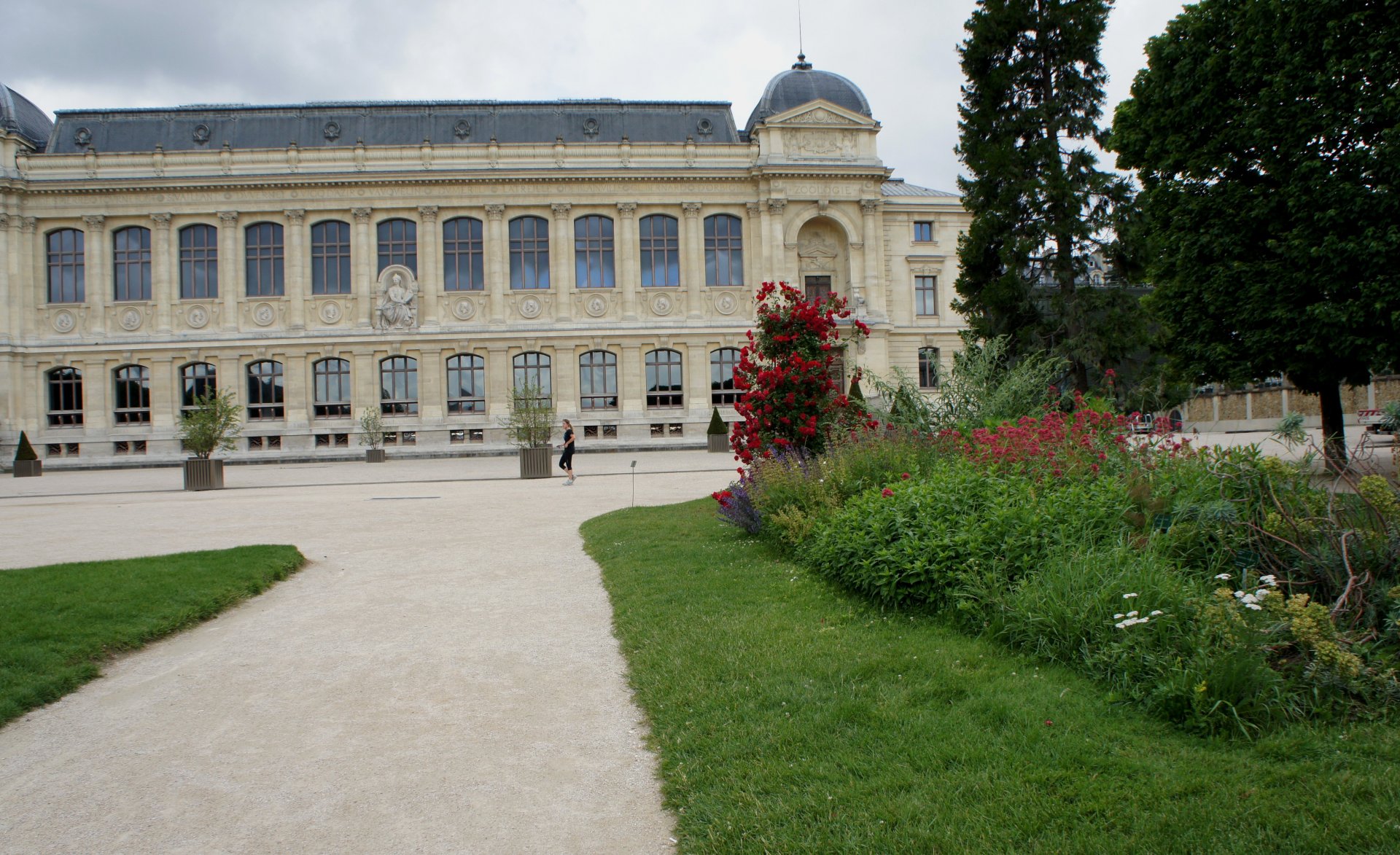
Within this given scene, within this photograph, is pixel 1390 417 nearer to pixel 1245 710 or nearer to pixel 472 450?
pixel 1245 710

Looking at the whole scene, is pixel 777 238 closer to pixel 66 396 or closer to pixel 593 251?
pixel 593 251

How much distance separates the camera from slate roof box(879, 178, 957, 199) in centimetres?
5150

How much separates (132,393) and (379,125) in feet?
63.8

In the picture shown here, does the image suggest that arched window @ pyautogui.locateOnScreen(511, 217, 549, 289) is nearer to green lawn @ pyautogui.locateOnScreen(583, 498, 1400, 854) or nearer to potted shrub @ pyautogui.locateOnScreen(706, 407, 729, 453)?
potted shrub @ pyautogui.locateOnScreen(706, 407, 729, 453)

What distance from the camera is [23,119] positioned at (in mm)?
47750

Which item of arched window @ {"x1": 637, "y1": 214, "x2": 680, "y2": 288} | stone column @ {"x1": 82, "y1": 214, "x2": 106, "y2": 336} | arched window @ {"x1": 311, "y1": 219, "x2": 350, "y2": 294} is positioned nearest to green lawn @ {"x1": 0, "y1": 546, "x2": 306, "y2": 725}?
arched window @ {"x1": 637, "y1": 214, "x2": 680, "y2": 288}

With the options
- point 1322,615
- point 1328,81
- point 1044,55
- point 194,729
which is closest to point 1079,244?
point 1044,55

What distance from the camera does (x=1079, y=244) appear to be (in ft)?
85.2

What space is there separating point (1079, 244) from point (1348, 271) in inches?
403

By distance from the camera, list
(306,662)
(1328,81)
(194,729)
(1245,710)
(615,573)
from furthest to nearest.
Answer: (1328,81), (615,573), (306,662), (194,729), (1245,710)

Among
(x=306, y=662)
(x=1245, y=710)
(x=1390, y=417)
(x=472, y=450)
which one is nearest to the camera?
(x=1245, y=710)

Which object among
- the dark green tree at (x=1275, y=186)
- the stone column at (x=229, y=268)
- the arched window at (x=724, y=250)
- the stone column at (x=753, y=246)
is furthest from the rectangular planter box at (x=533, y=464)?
the stone column at (x=229, y=268)

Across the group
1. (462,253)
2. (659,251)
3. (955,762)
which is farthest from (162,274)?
(955,762)

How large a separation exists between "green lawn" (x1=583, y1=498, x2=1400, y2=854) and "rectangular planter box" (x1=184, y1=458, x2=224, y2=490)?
24.5 meters
